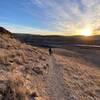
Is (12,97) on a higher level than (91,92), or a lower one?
higher

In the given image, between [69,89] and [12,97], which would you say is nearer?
[12,97]

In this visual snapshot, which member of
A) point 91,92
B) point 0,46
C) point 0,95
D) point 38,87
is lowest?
point 91,92

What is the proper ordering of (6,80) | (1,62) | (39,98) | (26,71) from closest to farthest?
(6,80) → (39,98) → (1,62) → (26,71)

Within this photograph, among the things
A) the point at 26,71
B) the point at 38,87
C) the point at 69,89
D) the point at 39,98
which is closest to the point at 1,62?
the point at 26,71

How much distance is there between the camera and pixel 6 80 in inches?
351

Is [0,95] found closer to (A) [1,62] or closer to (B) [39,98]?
(B) [39,98]

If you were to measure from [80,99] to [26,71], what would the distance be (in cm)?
442

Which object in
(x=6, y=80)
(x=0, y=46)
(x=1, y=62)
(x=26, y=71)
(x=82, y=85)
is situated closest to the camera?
(x=6, y=80)

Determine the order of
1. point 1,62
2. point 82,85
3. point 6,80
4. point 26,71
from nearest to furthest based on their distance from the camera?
1. point 6,80
2. point 1,62
3. point 26,71
4. point 82,85

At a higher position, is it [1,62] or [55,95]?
[1,62]

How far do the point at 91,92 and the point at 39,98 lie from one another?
489 centimetres

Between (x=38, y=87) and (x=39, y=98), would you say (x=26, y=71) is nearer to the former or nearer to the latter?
(x=38, y=87)

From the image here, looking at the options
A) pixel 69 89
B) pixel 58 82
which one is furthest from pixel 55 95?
pixel 58 82

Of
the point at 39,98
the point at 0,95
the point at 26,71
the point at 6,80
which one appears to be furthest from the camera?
the point at 26,71
